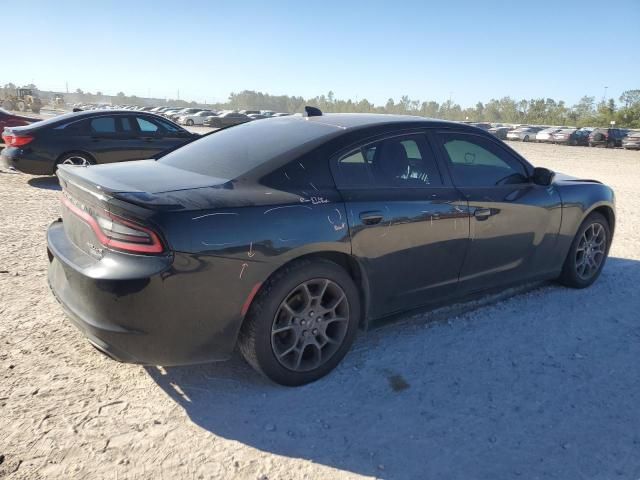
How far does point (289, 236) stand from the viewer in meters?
2.71

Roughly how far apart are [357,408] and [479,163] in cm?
216

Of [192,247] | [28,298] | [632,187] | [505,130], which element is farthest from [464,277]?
[505,130]

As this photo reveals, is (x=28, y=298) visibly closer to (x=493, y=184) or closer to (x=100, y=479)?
(x=100, y=479)

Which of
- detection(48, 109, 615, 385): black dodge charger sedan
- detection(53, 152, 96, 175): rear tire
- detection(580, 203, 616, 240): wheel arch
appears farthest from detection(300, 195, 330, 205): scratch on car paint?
detection(53, 152, 96, 175): rear tire

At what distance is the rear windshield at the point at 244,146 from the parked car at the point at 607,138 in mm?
42325

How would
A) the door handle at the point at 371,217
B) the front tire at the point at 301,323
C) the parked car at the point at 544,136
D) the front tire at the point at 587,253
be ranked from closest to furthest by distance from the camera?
the front tire at the point at 301,323 < the door handle at the point at 371,217 < the front tire at the point at 587,253 < the parked car at the point at 544,136

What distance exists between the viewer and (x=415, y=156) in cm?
349

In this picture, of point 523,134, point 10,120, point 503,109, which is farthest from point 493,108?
point 10,120

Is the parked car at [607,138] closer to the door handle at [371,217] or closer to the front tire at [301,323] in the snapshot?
the door handle at [371,217]

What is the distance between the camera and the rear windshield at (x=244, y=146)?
10.0 ft

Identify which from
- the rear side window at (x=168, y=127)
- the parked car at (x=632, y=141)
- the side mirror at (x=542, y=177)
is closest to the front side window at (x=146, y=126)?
the rear side window at (x=168, y=127)

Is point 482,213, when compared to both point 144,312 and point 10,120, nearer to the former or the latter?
point 144,312

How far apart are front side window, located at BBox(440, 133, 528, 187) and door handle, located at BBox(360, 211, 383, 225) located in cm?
86

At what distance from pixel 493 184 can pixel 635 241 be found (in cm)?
401
